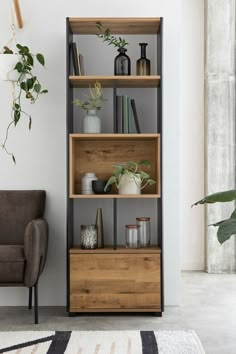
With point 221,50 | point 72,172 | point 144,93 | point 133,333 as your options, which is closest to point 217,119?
point 221,50

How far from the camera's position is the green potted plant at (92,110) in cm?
443

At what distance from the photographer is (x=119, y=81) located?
447cm

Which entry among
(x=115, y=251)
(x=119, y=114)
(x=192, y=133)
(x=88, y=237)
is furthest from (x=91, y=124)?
(x=192, y=133)

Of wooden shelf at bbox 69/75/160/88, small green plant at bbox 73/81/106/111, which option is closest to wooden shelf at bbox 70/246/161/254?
small green plant at bbox 73/81/106/111

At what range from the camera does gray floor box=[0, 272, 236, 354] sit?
376 cm

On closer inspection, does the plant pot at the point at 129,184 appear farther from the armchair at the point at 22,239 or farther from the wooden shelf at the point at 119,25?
the wooden shelf at the point at 119,25

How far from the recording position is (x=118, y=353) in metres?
3.39

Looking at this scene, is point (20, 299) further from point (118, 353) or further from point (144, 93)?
point (144, 93)

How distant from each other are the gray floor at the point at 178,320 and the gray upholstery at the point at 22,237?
1.04ft

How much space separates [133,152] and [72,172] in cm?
56

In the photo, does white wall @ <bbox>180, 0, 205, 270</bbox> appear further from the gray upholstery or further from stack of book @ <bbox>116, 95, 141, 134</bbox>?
the gray upholstery

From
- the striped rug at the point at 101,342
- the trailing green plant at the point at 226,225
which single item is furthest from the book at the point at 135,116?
the trailing green plant at the point at 226,225

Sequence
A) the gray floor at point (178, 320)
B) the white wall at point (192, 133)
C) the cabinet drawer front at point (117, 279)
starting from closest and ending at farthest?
the gray floor at point (178, 320) < the cabinet drawer front at point (117, 279) < the white wall at point (192, 133)

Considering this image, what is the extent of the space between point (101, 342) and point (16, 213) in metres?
1.32
